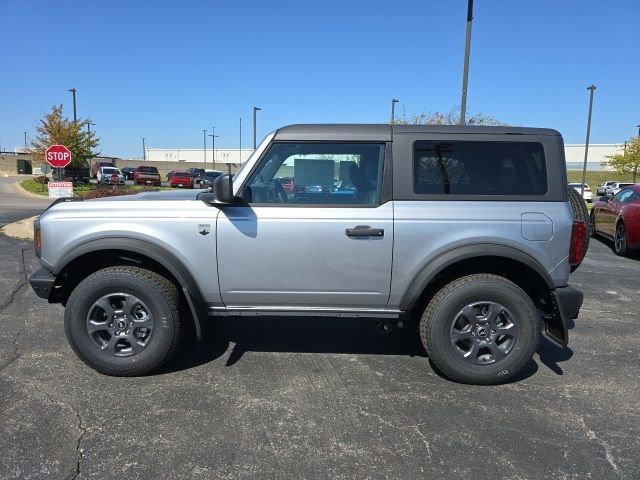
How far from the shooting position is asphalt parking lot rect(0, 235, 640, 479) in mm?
2705

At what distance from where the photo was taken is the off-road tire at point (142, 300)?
364cm

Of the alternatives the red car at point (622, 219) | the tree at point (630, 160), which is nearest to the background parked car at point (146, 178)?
the red car at point (622, 219)

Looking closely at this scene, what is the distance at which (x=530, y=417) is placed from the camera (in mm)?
3262

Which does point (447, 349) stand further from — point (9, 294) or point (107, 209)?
point (9, 294)

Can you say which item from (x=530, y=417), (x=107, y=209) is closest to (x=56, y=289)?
(x=107, y=209)

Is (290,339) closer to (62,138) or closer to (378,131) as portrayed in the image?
(378,131)

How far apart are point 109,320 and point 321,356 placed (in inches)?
68.4

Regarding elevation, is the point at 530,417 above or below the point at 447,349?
below

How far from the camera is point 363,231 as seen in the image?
3.56 m

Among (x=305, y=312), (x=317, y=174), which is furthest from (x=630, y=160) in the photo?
(x=305, y=312)

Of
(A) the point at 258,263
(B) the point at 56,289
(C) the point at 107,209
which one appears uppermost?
(C) the point at 107,209

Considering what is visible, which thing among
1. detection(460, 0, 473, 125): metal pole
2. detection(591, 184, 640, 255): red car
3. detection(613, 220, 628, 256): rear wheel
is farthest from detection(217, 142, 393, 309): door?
detection(613, 220, 628, 256): rear wheel

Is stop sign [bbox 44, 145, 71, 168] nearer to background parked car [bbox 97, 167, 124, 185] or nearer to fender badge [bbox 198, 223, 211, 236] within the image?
fender badge [bbox 198, 223, 211, 236]

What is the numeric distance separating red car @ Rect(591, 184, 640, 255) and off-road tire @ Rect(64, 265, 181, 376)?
8679 mm
